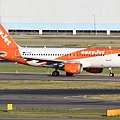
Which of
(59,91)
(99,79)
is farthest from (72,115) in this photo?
(99,79)

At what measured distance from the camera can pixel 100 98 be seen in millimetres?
43750

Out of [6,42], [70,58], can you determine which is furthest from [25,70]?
[70,58]

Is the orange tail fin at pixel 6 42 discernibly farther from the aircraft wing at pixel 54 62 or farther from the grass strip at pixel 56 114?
the grass strip at pixel 56 114

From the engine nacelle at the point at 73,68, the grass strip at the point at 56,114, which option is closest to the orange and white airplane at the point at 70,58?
the engine nacelle at the point at 73,68

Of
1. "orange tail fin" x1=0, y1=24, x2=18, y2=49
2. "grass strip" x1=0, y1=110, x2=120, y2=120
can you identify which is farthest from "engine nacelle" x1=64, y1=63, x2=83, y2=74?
"grass strip" x1=0, y1=110, x2=120, y2=120

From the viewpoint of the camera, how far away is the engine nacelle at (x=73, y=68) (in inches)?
2594

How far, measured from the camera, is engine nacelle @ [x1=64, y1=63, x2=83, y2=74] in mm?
65875

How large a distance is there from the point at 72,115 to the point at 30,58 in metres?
34.6
